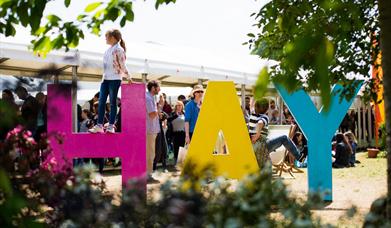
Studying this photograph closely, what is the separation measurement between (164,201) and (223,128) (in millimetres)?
5429

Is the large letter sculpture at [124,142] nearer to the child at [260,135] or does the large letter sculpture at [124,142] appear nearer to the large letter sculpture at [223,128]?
the large letter sculpture at [223,128]

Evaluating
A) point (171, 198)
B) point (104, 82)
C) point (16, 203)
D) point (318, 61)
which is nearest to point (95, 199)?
point (171, 198)

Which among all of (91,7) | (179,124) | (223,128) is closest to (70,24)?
(91,7)

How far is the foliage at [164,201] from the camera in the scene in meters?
2.17

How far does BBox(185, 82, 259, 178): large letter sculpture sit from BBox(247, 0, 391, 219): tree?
1.88 metres

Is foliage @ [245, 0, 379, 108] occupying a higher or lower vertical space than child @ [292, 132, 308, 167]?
higher

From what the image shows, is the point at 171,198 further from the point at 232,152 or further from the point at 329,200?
the point at 329,200

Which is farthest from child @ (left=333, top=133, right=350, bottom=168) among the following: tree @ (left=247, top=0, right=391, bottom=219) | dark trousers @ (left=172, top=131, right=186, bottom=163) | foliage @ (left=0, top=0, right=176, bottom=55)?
foliage @ (left=0, top=0, right=176, bottom=55)

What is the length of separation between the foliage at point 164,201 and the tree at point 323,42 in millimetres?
495

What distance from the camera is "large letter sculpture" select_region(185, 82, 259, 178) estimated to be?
7.58 m

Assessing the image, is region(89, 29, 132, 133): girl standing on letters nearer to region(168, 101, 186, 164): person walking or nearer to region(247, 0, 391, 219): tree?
region(247, 0, 391, 219): tree

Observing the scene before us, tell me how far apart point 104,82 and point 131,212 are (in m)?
5.39

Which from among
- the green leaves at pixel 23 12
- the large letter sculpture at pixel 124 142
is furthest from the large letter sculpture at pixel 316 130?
the green leaves at pixel 23 12

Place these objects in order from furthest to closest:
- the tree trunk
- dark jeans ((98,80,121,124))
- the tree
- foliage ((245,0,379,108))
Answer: dark jeans ((98,80,121,124)) → the tree trunk → foliage ((245,0,379,108)) → the tree
